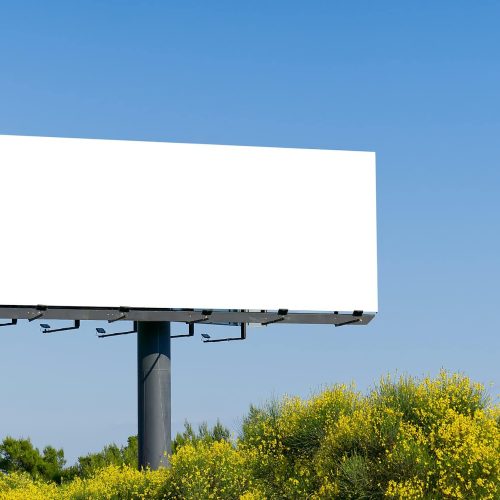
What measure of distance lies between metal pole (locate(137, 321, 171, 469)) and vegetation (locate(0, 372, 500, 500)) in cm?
96

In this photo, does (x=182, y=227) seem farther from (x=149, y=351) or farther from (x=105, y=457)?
(x=105, y=457)

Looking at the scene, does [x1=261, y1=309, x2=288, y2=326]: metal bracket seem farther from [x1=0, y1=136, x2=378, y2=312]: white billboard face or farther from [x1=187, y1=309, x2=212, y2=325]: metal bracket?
[x1=187, y1=309, x2=212, y2=325]: metal bracket

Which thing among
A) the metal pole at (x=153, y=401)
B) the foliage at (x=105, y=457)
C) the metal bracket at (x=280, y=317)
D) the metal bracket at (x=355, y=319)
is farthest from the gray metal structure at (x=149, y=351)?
the foliage at (x=105, y=457)

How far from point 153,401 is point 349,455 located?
4529 mm

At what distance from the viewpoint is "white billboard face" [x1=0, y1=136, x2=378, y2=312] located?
2225 centimetres

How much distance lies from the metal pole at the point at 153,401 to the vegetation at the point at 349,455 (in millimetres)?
957

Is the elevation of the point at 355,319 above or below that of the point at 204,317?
below

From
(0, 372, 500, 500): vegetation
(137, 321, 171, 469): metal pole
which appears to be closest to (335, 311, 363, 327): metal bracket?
(0, 372, 500, 500): vegetation

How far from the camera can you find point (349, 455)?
19.3 metres

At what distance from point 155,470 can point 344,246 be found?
634 cm

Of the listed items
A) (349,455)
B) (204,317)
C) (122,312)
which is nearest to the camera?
(349,455)

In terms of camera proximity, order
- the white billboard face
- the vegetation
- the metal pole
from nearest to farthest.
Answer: the vegetation
the metal pole
the white billboard face

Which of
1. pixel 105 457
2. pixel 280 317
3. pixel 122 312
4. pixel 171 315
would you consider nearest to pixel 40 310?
pixel 122 312

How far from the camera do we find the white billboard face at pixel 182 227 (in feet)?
73.0
